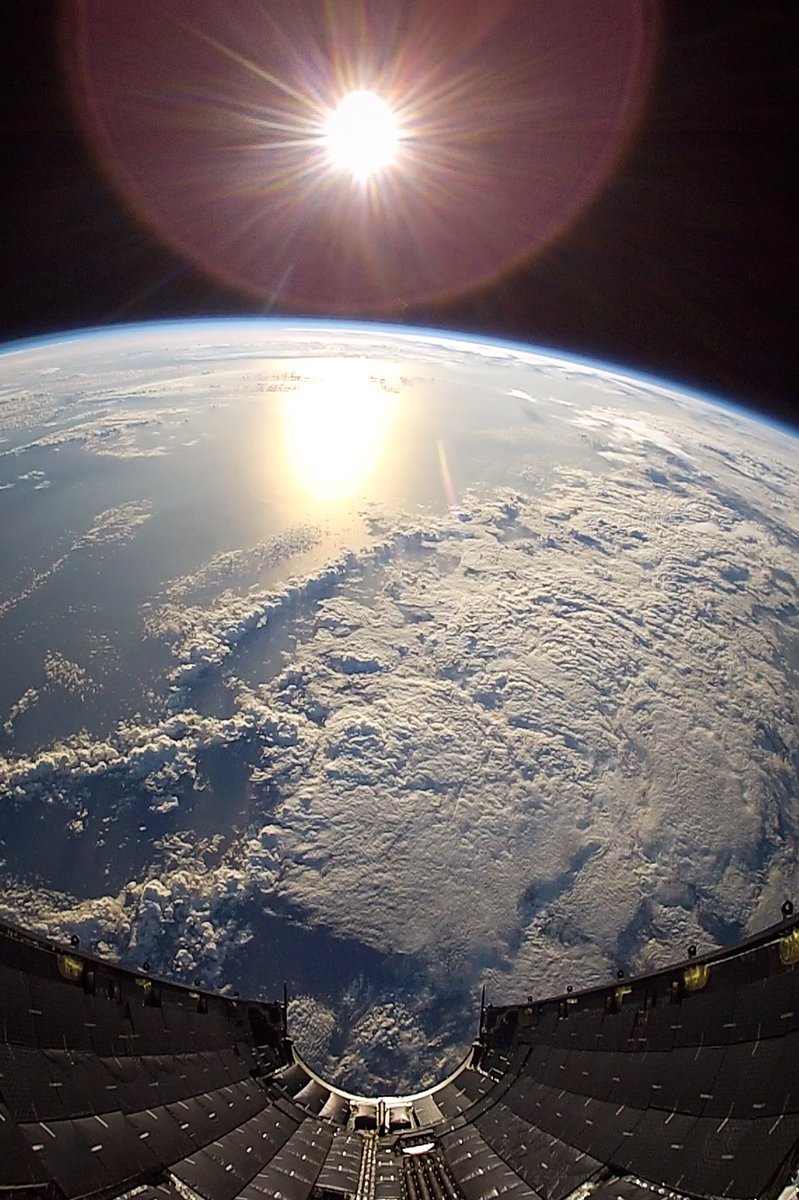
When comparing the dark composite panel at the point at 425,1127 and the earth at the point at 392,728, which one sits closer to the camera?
the dark composite panel at the point at 425,1127

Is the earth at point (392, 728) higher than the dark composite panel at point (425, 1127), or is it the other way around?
the earth at point (392, 728)

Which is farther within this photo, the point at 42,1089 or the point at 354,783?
the point at 354,783

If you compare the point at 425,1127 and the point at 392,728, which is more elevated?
the point at 392,728

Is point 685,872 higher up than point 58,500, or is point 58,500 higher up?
point 58,500

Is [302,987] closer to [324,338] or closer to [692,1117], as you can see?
[692,1117]

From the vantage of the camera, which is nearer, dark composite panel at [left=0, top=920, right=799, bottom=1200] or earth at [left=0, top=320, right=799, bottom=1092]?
dark composite panel at [left=0, top=920, right=799, bottom=1200]

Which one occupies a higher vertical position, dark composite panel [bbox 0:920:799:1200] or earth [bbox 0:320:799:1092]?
earth [bbox 0:320:799:1092]

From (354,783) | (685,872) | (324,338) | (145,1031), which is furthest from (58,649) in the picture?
(324,338)

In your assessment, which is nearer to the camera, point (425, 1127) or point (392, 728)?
point (425, 1127)
